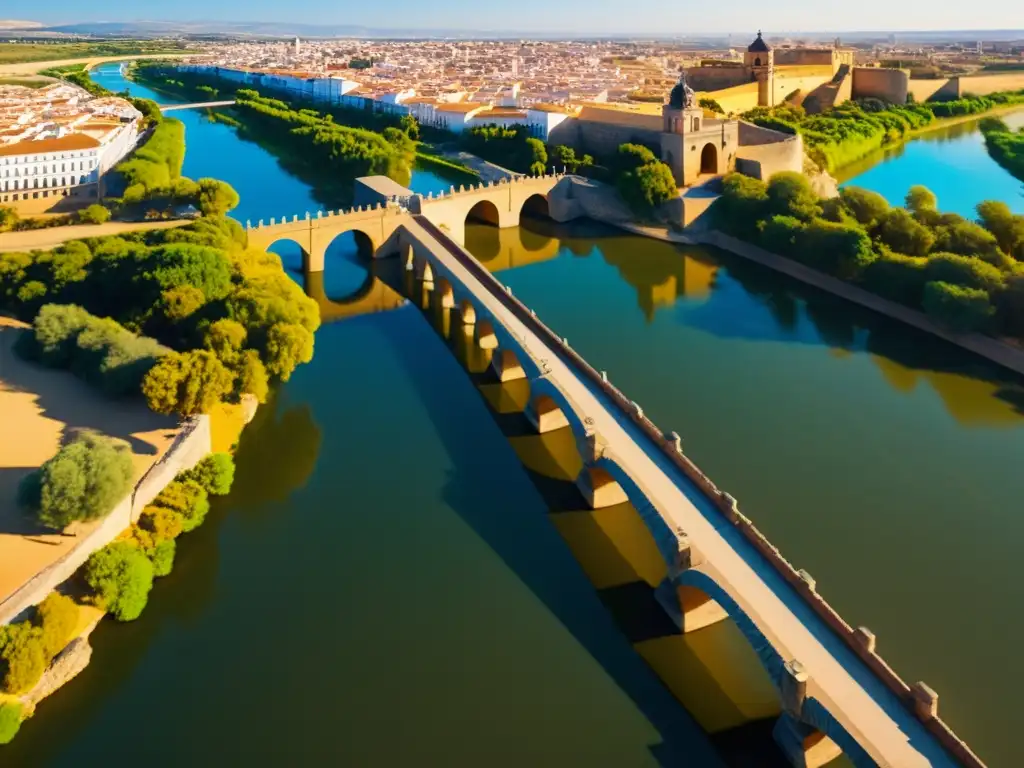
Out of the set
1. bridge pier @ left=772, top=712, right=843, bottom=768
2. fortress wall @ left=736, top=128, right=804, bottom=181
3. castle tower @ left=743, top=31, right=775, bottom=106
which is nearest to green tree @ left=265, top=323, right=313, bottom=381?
bridge pier @ left=772, top=712, right=843, bottom=768

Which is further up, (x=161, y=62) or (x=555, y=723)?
(x=161, y=62)

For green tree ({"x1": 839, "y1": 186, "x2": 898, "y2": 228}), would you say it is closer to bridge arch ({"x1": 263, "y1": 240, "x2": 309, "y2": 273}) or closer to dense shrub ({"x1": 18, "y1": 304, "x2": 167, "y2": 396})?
bridge arch ({"x1": 263, "y1": 240, "x2": 309, "y2": 273})

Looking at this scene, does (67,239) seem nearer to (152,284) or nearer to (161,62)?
(152,284)

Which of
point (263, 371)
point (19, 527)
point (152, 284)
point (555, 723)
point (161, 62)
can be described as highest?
point (161, 62)

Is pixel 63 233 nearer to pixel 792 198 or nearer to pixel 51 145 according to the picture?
pixel 51 145

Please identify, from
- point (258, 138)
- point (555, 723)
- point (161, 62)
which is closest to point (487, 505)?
point (555, 723)

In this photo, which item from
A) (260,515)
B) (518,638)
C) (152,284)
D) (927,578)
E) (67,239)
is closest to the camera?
(518,638)
